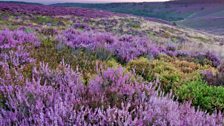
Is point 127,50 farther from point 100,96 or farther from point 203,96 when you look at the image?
point 100,96

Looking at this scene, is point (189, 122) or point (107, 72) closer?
point (189, 122)

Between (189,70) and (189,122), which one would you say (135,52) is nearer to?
(189,70)

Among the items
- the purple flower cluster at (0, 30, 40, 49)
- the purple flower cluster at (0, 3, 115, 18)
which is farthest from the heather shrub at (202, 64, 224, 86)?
the purple flower cluster at (0, 3, 115, 18)

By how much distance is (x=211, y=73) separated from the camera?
6555 mm

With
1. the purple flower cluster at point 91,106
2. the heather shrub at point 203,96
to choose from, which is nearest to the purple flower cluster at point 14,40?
the purple flower cluster at point 91,106

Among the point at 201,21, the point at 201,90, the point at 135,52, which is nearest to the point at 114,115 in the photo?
the point at 201,90

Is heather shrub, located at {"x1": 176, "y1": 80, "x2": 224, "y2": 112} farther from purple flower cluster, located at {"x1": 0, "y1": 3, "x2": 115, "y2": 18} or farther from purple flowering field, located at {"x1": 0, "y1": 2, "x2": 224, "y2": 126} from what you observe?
purple flower cluster, located at {"x1": 0, "y1": 3, "x2": 115, "y2": 18}

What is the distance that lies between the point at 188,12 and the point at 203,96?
3599 inches

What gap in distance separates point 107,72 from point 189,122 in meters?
1.53

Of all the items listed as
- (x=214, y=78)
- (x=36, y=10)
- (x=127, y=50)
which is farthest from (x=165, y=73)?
(x=36, y=10)

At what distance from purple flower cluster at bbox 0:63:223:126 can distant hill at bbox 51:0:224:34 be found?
6159 centimetres

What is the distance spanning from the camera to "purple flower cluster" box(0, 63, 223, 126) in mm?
2793

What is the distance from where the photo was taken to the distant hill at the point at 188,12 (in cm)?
7006

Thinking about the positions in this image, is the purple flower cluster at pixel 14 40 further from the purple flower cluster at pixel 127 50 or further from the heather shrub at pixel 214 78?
the heather shrub at pixel 214 78
